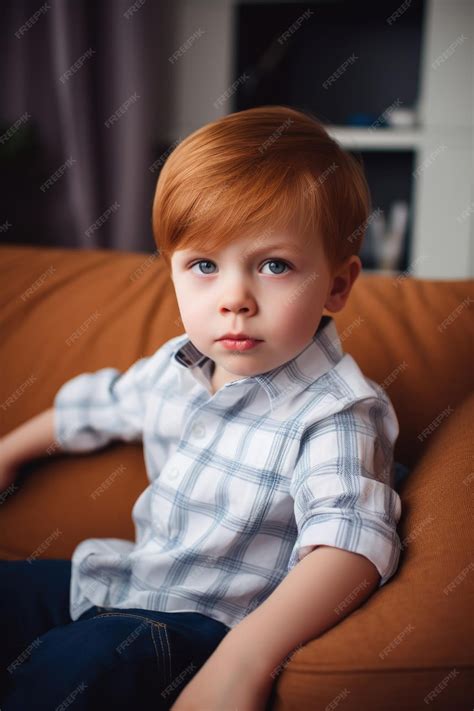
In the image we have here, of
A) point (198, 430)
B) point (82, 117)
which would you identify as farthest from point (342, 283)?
point (82, 117)

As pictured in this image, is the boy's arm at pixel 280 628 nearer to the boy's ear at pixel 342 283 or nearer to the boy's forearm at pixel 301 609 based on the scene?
the boy's forearm at pixel 301 609

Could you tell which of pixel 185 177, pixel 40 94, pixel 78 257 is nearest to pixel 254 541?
pixel 185 177

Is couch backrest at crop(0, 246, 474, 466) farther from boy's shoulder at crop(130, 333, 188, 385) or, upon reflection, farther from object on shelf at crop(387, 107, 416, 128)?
object on shelf at crop(387, 107, 416, 128)

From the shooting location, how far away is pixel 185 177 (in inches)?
29.8

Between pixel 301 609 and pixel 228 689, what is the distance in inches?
3.7

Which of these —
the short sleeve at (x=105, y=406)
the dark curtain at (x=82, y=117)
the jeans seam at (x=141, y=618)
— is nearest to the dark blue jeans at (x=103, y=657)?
the jeans seam at (x=141, y=618)

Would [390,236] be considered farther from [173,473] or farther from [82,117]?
[173,473]

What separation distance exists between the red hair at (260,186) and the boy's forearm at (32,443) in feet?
1.11

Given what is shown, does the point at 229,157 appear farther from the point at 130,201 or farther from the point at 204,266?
the point at 130,201

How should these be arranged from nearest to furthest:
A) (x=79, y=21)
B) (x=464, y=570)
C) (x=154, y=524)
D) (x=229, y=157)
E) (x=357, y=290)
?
1. (x=464, y=570)
2. (x=229, y=157)
3. (x=154, y=524)
4. (x=357, y=290)
5. (x=79, y=21)

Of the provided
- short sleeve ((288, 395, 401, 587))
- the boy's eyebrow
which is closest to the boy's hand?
short sleeve ((288, 395, 401, 587))

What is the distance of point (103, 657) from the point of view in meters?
0.66

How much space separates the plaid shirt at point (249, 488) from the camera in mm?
695

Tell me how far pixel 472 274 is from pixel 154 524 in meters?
2.22
